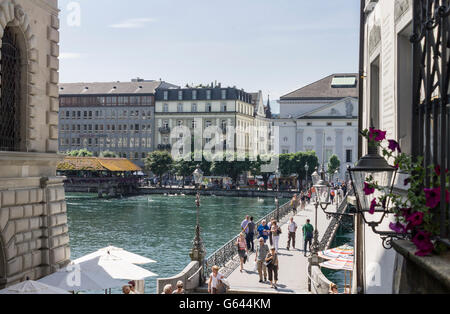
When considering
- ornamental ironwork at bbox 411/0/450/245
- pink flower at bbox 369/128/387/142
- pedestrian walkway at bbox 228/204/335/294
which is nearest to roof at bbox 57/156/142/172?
pedestrian walkway at bbox 228/204/335/294

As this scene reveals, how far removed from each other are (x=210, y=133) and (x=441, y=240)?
112028 millimetres

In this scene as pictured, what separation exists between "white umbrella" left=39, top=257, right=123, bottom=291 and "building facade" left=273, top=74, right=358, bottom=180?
286ft

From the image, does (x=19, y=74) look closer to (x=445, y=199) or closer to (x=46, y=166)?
(x=46, y=166)

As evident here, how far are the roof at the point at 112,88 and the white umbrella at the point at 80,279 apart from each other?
105 meters

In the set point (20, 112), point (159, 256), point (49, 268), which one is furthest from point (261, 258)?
point (159, 256)

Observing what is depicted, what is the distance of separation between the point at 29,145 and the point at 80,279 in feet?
11.4

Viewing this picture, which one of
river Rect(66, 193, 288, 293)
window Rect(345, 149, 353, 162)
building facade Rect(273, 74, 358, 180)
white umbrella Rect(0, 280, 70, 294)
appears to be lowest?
river Rect(66, 193, 288, 293)

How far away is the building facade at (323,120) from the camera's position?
10119cm

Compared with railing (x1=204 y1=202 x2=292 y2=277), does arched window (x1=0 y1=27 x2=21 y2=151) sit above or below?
above

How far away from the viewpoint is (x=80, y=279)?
13570mm

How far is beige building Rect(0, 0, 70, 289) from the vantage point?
12977 mm

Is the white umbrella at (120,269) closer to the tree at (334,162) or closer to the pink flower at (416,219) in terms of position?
the pink flower at (416,219)

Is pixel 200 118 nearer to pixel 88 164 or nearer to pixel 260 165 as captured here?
pixel 260 165

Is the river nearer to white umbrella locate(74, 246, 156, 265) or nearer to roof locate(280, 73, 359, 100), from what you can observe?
white umbrella locate(74, 246, 156, 265)
